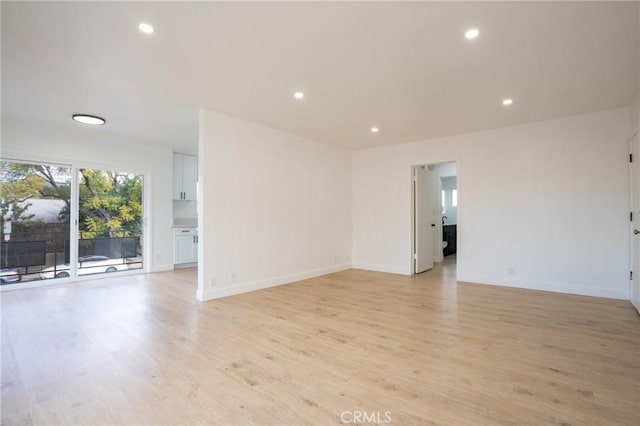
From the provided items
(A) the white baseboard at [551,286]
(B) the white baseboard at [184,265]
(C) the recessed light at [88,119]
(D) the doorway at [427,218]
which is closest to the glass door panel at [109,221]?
(B) the white baseboard at [184,265]

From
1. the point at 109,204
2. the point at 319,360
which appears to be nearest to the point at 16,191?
the point at 109,204

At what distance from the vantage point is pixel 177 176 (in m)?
6.64

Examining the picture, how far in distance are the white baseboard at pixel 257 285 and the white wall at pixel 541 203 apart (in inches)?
59.7

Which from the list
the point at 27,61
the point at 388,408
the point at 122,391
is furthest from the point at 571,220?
the point at 27,61

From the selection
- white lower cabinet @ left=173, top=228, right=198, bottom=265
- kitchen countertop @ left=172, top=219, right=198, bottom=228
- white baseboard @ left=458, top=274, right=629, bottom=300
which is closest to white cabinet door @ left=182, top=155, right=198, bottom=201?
kitchen countertop @ left=172, top=219, right=198, bottom=228

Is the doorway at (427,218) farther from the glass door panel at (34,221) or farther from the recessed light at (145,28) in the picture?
the glass door panel at (34,221)

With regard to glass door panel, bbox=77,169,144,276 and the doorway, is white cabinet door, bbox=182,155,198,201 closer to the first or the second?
glass door panel, bbox=77,169,144,276

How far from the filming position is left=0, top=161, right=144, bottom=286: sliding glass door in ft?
15.1

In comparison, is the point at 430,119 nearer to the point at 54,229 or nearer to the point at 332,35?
the point at 332,35

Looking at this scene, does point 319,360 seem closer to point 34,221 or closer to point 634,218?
point 634,218

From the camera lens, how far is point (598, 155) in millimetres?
4152

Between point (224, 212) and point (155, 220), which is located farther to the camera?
point (155, 220)

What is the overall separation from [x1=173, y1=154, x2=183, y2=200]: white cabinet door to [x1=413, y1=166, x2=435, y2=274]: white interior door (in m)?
5.13

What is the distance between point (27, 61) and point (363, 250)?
5.69m
